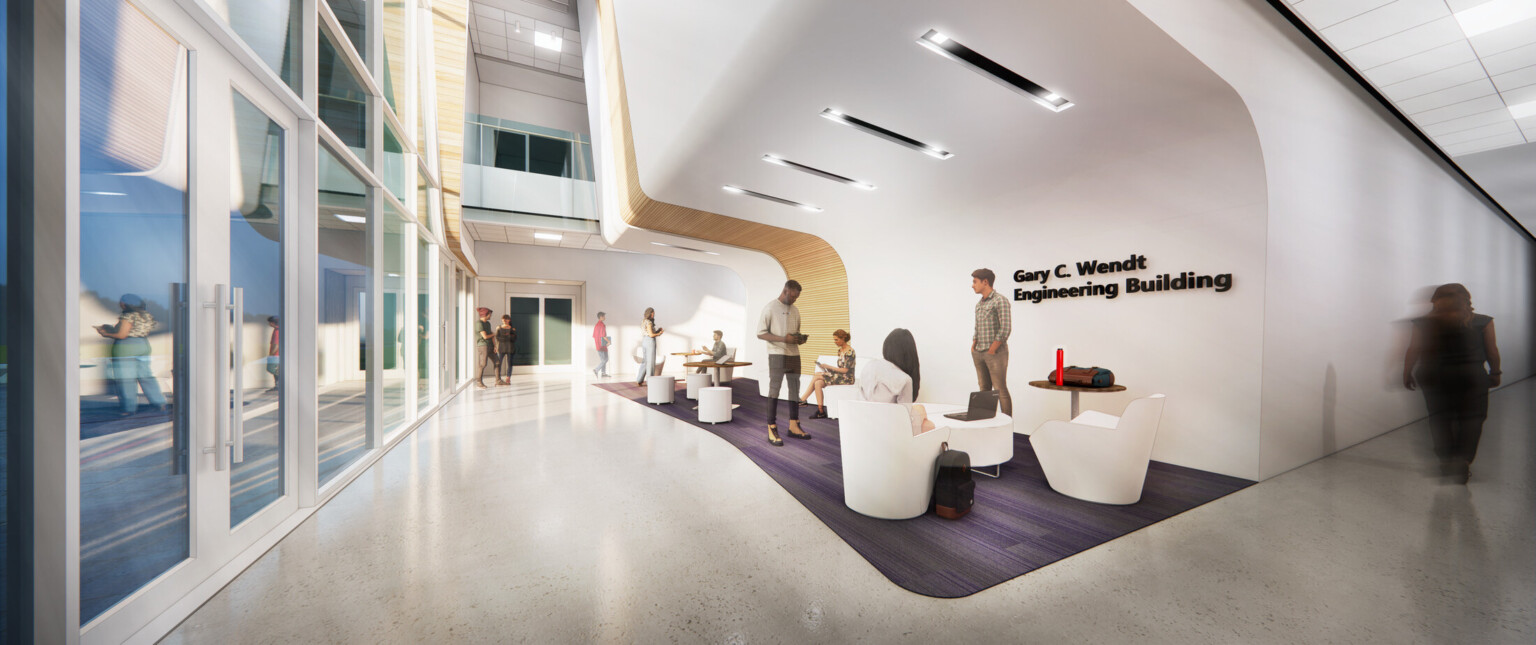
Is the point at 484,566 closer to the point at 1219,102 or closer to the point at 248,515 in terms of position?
the point at 248,515

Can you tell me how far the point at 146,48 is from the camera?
5.99 ft

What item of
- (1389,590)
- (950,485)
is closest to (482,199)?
(950,485)

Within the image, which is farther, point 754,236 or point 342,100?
point 754,236

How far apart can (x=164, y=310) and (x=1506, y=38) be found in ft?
30.5

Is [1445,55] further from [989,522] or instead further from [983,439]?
[989,522]

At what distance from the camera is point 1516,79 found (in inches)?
192

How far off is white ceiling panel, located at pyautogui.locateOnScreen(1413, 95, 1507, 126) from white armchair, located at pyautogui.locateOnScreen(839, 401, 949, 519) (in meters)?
7.21

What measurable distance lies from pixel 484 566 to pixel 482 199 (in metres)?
9.68

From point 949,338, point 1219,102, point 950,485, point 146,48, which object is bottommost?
point 950,485

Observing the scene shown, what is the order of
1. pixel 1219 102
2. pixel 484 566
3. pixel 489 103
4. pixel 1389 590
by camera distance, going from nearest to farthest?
pixel 1389 590, pixel 484 566, pixel 1219 102, pixel 489 103

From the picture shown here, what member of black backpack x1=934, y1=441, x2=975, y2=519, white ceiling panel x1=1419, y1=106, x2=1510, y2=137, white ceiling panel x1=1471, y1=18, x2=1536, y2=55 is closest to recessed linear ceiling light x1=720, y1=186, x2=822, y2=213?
black backpack x1=934, y1=441, x2=975, y2=519

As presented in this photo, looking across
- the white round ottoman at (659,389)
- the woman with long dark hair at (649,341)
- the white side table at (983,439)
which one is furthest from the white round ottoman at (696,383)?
the white side table at (983,439)

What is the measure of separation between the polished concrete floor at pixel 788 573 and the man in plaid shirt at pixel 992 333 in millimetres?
1919

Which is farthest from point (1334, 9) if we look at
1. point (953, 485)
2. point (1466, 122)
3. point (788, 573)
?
point (788, 573)
